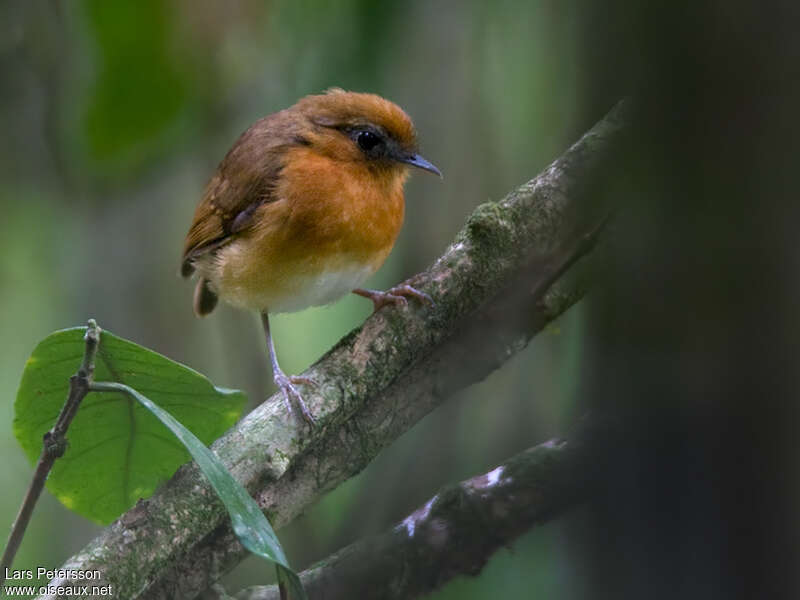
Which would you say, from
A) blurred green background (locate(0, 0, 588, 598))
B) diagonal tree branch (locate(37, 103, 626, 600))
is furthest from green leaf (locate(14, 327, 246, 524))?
blurred green background (locate(0, 0, 588, 598))

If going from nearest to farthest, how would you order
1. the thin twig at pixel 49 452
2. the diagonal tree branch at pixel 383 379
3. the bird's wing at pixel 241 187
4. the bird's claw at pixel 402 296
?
the thin twig at pixel 49 452, the diagonal tree branch at pixel 383 379, the bird's claw at pixel 402 296, the bird's wing at pixel 241 187

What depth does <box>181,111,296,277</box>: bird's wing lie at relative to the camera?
9.62 ft

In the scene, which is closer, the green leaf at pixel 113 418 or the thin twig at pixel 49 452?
the thin twig at pixel 49 452

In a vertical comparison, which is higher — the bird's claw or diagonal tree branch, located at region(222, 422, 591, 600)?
the bird's claw

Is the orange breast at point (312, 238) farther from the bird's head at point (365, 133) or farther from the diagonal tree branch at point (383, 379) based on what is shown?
the diagonal tree branch at point (383, 379)

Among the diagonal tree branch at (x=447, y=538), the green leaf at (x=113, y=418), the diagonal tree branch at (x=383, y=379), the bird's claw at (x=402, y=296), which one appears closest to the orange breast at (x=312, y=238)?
the bird's claw at (x=402, y=296)

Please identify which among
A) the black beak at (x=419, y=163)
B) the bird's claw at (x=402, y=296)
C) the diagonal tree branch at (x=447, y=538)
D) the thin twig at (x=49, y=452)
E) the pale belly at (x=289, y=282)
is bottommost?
the diagonal tree branch at (x=447, y=538)

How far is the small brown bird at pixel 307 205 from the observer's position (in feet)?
9.09

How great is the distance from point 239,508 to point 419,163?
171 centimetres

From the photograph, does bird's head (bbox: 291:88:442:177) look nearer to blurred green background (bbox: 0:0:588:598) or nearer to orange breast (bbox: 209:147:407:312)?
orange breast (bbox: 209:147:407:312)

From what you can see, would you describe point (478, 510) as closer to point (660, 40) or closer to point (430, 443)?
point (430, 443)

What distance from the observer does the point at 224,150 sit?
4574mm

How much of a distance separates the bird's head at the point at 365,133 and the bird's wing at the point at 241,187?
0.37 feet

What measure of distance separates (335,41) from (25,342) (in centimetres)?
313
